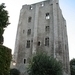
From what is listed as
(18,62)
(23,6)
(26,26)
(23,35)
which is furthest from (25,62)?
(23,6)

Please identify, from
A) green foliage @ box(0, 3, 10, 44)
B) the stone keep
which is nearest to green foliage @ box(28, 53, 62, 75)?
the stone keep

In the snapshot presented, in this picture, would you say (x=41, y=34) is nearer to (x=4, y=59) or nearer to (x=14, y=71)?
(x=14, y=71)

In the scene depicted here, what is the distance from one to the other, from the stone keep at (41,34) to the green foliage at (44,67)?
5549 millimetres

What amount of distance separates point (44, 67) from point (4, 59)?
28.6 feet

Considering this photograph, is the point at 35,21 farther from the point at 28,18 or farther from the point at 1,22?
the point at 1,22

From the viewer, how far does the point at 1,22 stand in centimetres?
1709

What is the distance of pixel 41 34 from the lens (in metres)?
30.4

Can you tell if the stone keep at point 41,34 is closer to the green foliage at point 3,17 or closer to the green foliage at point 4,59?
the green foliage at point 3,17

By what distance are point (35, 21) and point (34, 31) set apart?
8.42 ft

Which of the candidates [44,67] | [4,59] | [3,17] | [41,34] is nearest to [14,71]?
[44,67]

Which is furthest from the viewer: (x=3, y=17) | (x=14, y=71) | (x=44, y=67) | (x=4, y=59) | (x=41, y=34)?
(x=41, y=34)

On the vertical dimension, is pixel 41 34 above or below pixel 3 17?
above

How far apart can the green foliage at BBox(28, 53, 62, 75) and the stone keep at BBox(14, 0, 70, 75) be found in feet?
18.2

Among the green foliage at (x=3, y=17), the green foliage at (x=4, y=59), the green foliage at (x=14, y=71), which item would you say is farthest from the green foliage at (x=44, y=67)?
the green foliage at (x=4, y=59)
